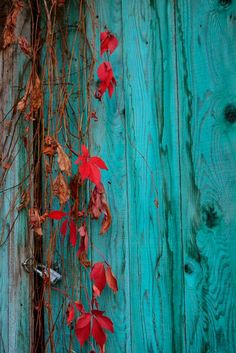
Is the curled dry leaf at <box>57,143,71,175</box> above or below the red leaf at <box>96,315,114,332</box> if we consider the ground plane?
above

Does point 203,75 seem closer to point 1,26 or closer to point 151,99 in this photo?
point 151,99

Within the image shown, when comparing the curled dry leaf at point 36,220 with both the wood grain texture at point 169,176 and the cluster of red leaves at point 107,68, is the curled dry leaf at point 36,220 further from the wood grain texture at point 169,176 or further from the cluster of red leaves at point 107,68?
the cluster of red leaves at point 107,68

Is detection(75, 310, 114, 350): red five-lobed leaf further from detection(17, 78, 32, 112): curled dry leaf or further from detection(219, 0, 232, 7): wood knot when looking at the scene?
Answer: detection(219, 0, 232, 7): wood knot

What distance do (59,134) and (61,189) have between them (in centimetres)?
26

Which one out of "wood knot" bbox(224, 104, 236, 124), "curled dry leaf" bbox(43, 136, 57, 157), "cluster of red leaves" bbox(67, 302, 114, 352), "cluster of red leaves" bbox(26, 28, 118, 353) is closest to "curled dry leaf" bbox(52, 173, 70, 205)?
"cluster of red leaves" bbox(26, 28, 118, 353)

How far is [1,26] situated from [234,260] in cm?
144

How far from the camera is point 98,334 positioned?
1516 millimetres

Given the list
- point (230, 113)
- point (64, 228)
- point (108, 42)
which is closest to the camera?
point (230, 113)

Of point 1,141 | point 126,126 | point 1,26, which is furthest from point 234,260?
point 1,26

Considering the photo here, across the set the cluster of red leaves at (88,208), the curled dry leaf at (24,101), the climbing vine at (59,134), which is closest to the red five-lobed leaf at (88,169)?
the cluster of red leaves at (88,208)

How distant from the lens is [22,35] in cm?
192

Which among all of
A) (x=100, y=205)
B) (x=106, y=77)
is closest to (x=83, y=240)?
(x=100, y=205)

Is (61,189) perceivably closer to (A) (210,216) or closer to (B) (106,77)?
(B) (106,77)

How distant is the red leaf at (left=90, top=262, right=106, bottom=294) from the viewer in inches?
61.1
